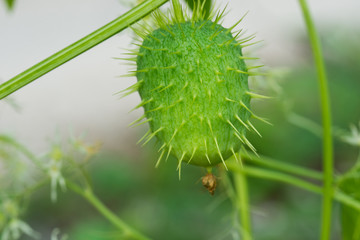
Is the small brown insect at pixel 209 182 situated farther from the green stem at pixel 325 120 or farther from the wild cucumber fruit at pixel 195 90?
the green stem at pixel 325 120

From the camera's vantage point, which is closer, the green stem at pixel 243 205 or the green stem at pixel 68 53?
the green stem at pixel 68 53

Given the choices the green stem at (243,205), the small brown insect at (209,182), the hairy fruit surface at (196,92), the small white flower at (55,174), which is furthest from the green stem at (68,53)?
the green stem at (243,205)

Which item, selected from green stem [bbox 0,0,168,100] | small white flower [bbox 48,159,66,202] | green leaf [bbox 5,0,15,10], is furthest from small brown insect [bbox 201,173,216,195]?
green leaf [bbox 5,0,15,10]

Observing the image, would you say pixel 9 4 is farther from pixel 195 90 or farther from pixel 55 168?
pixel 195 90

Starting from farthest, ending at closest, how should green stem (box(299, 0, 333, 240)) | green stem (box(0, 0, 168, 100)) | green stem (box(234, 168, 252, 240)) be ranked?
1. green stem (box(234, 168, 252, 240))
2. green stem (box(299, 0, 333, 240))
3. green stem (box(0, 0, 168, 100))

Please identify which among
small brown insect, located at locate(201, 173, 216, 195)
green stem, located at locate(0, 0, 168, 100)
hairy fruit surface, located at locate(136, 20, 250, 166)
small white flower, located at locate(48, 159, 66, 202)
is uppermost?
green stem, located at locate(0, 0, 168, 100)

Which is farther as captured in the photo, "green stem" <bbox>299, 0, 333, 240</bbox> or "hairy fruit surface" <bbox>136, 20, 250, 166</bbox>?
"green stem" <bbox>299, 0, 333, 240</bbox>

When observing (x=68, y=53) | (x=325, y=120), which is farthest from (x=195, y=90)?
(x=325, y=120)

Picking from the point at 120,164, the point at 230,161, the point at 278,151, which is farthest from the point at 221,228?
the point at 230,161

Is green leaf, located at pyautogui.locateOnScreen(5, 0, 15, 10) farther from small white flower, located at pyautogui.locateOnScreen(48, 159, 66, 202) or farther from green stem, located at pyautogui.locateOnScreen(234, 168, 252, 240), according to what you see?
green stem, located at pyautogui.locateOnScreen(234, 168, 252, 240)
